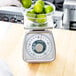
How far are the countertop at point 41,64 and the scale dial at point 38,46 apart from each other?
1.7 inches

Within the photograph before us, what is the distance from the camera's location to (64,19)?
1959 millimetres

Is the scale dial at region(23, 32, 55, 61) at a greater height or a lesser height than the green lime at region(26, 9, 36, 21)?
lesser

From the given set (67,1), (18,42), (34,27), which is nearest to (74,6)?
(67,1)

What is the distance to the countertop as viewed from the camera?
96 cm

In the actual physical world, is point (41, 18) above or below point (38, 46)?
above

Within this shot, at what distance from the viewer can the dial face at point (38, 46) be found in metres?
0.98

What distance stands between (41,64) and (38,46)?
9 centimetres

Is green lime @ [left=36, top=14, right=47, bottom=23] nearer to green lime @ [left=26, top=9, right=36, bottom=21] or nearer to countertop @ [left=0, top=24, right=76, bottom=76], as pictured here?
green lime @ [left=26, top=9, right=36, bottom=21]

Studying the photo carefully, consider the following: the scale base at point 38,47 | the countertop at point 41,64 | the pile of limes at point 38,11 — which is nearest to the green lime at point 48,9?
the pile of limes at point 38,11

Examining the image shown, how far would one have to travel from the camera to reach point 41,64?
3.29ft

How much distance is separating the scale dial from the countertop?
1.7 inches

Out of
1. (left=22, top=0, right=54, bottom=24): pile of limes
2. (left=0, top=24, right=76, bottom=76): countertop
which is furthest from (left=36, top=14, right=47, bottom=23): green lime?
(left=0, top=24, right=76, bottom=76): countertop

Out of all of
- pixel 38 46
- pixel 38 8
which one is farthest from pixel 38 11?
pixel 38 46

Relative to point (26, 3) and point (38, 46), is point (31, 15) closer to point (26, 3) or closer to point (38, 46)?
point (26, 3)
